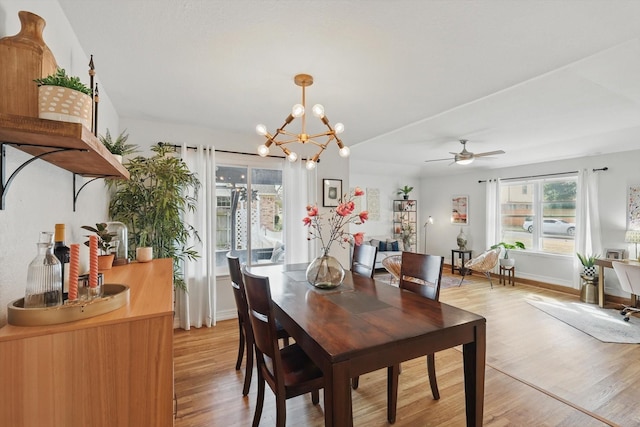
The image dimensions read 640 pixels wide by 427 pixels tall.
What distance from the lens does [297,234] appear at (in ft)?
13.3

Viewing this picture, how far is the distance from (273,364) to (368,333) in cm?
54

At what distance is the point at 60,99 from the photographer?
815mm

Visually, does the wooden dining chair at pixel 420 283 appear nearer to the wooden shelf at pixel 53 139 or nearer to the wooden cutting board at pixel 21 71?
the wooden shelf at pixel 53 139

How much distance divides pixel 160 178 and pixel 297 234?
186cm

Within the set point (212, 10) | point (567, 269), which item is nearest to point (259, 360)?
point (212, 10)

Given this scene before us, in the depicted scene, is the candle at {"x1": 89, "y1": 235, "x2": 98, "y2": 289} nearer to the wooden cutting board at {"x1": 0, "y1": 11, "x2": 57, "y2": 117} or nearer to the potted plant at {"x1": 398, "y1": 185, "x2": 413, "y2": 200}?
the wooden cutting board at {"x1": 0, "y1": 11, "x2": 57, "y2": 117}

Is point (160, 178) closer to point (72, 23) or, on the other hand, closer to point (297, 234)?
point (72, 23)

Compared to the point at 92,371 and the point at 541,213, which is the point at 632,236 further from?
the point at 92,371

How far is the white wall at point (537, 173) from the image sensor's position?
4547 mm

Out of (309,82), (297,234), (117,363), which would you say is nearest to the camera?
(117,363)

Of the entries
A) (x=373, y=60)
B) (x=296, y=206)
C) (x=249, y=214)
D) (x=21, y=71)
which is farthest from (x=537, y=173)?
(x=21, y=71)

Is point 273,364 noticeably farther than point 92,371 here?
Yes

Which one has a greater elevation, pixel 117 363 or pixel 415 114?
pixel 415 114

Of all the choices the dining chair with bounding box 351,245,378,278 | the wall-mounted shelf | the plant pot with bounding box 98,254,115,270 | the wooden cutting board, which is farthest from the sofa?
the wooden cutting board
